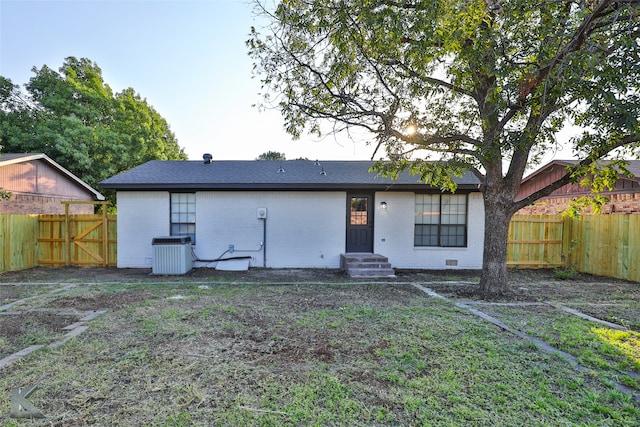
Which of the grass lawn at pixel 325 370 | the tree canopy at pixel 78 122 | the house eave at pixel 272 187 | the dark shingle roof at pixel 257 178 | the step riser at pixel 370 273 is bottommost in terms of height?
the step riser at pixel 370 273

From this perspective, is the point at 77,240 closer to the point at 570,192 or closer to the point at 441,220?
the point at 441,220

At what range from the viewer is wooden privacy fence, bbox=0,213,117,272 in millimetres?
9461

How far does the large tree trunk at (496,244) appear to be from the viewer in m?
6.20

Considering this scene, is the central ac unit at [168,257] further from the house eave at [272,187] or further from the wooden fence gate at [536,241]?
the wooden fence gate at [536,241]

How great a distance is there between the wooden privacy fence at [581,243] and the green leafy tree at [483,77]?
364cm

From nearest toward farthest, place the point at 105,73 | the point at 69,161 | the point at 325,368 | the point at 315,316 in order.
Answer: the point at 325,368 < the point at 315,316 < the point at 69,161 < the point at 105,73

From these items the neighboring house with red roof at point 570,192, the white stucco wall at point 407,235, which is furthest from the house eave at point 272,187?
the neighboring house with red roof at point 570,192

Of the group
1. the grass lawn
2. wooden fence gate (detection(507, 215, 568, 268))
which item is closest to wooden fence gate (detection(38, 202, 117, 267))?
the grass lawn

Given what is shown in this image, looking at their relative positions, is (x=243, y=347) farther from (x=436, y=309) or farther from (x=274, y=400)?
(x=436, y=309)

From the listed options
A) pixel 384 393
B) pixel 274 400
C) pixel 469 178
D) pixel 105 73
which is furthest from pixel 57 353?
pixel 105 73

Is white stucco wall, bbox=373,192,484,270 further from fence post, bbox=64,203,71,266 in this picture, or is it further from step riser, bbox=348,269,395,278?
fence post, bbox=64,203,71,266

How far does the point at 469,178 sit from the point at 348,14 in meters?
6.48

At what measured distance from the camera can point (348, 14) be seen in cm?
535

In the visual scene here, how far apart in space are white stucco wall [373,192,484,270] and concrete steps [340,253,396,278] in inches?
33.8
